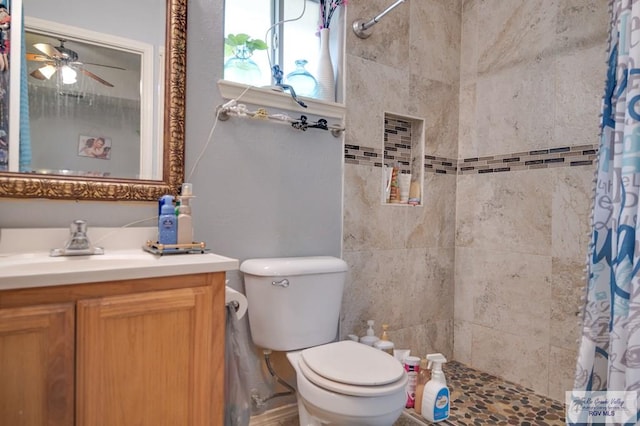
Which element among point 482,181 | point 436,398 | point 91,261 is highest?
Result: point 482,181

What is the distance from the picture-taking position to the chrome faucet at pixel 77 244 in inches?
47.0

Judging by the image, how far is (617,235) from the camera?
1070 millimetres

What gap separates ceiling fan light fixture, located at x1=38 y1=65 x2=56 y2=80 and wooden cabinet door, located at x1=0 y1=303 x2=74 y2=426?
827 mm

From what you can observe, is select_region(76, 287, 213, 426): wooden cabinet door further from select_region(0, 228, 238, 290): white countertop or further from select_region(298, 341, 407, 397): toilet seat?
select_region(298, 341, 407, 397): toilet seat

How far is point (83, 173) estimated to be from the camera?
132 cm

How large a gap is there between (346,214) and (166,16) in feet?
3.79

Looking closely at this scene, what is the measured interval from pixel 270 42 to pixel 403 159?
995 mm

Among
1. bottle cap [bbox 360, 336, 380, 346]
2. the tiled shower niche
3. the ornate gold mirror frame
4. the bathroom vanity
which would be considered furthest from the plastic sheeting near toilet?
the tiled shower niche

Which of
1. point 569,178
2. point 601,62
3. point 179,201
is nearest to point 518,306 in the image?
point 569,178

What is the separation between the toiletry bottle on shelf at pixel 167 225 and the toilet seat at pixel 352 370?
66 centimetres

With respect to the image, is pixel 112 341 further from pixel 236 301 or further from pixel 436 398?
pixel 436 398

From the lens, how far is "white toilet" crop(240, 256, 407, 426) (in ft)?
4.06

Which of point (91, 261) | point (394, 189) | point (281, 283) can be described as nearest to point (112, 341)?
point (91, 261)

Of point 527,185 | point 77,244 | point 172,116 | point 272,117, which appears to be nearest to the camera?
point 77,244
